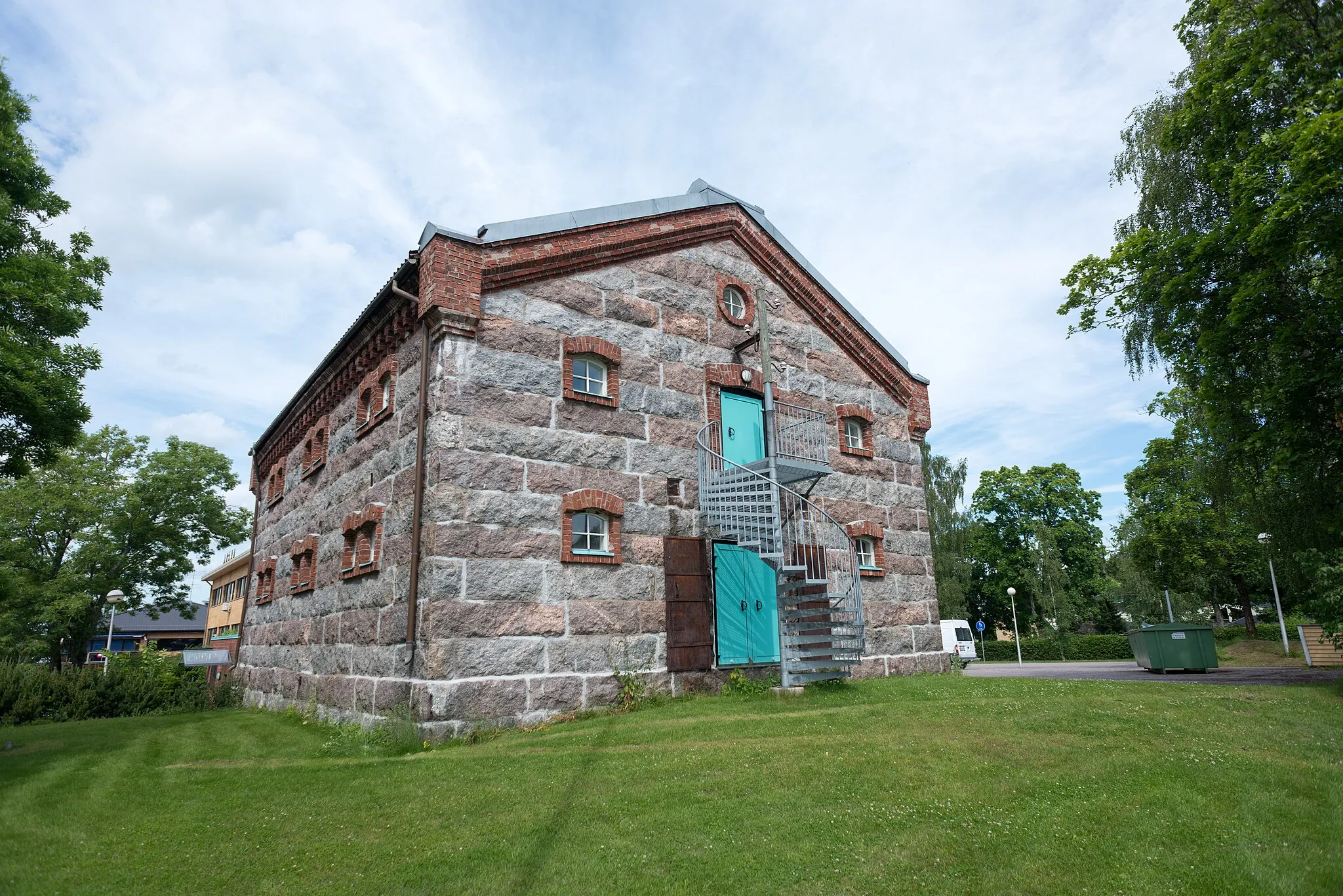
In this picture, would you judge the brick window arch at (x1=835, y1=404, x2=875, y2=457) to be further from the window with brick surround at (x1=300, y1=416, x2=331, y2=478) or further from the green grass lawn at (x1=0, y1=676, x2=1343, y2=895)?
the window with brick surround at (x1=300, y1=416, x2=331, y2=478)

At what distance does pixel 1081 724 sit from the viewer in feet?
27.0

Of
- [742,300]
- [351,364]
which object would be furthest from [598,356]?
[351,364]

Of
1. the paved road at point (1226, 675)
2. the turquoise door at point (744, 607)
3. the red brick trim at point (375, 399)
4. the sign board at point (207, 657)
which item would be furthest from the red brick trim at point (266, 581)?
the paved road at point (1226, 675)

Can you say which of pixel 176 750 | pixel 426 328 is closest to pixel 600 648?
pixel 426 328

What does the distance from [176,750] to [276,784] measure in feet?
14.4

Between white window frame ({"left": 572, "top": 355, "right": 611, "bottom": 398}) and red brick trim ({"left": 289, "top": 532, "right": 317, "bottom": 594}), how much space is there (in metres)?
6.90

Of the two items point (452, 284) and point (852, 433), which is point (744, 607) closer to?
point (852, 433)

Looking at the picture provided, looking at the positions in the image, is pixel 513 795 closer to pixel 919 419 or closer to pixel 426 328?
pixel 426 328

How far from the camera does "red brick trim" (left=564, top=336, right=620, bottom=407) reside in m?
11.6

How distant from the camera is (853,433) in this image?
1591 centimetres

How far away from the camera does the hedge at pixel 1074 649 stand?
35500 mm

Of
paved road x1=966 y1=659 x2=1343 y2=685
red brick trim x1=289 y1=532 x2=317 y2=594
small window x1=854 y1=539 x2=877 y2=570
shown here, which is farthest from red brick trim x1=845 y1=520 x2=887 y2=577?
red brick trim x1=289 y1=532 x2=317 y2=594

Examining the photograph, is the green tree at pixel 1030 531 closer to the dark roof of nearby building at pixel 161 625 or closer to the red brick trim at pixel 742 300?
the red brick trim at pixel 742 300

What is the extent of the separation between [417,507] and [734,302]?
730 cm
